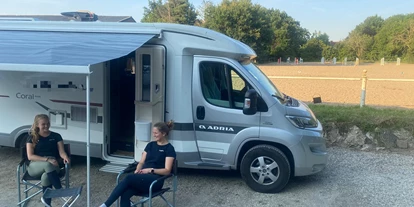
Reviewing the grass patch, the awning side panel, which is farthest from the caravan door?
the grass patch

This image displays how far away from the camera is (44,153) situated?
4805mm

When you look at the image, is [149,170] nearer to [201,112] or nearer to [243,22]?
[201,112]

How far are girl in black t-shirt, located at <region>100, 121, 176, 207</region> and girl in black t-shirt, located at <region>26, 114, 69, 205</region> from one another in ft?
2.85

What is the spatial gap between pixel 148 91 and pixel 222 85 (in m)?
1.13

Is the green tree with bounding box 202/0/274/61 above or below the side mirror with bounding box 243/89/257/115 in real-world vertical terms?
above

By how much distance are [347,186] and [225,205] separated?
2111 mm

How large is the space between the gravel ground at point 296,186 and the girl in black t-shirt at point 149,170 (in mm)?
749

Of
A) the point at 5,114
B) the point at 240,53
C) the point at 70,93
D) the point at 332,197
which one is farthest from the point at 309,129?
the point at 5,114

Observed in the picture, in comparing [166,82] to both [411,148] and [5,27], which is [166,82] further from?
[411,148]

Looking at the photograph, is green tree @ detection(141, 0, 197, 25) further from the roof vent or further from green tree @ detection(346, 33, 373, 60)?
the roof vent

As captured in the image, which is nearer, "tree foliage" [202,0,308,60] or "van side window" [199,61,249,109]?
"van side window" [199,61,249,109]

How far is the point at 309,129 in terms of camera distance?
5609 mm

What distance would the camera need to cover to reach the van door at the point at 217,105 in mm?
5621

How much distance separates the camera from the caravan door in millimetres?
5672
